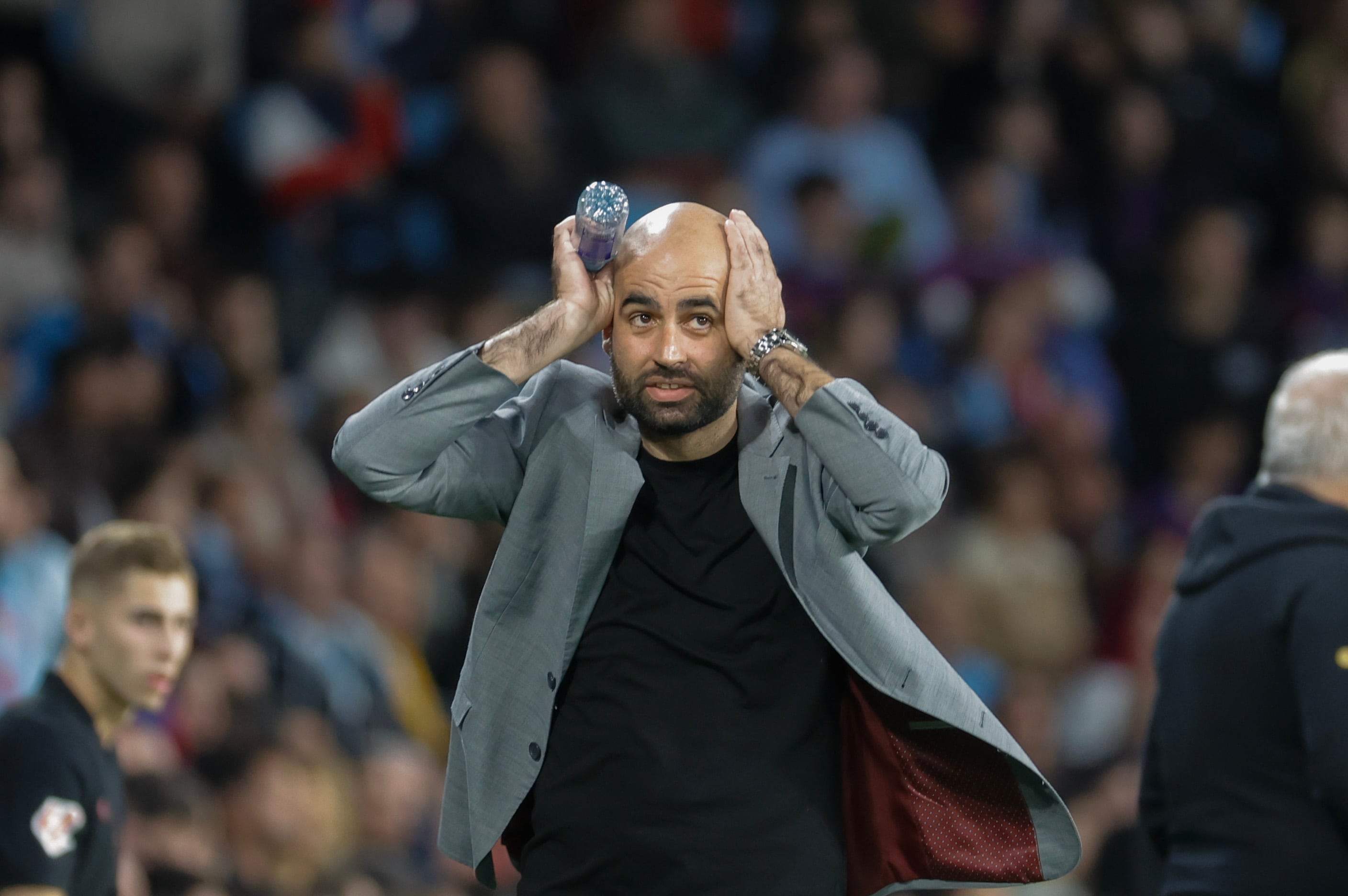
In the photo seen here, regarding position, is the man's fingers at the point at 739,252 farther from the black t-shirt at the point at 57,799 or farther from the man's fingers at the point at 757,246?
the black t-shirt at the point at 57,799

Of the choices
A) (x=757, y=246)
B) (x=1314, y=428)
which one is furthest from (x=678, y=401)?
(x=1314, y=428)

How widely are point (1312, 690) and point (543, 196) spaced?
5.59 m

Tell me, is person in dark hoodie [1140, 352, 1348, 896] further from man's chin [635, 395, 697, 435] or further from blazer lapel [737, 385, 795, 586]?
man's chin [635, 395, 697, 435]

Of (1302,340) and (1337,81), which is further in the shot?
(1337,81)

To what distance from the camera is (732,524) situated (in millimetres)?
3395

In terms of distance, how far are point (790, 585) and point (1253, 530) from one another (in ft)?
3.58

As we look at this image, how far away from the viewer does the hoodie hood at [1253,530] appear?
11.9 feet

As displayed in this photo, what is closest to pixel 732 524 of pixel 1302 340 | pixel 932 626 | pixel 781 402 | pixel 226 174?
pixel 781 402

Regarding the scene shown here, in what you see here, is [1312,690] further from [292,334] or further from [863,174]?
[863,174]

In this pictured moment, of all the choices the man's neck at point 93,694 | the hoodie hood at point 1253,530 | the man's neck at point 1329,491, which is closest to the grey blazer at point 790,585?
the hoodie hood at point 1253,530

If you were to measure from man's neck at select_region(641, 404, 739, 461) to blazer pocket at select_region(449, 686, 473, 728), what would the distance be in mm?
585

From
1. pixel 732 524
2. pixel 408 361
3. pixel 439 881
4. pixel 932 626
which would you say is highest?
pixel 408 361

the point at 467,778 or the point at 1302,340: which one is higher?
the point at 1302,340

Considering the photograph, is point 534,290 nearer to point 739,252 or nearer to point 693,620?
point 739,252
